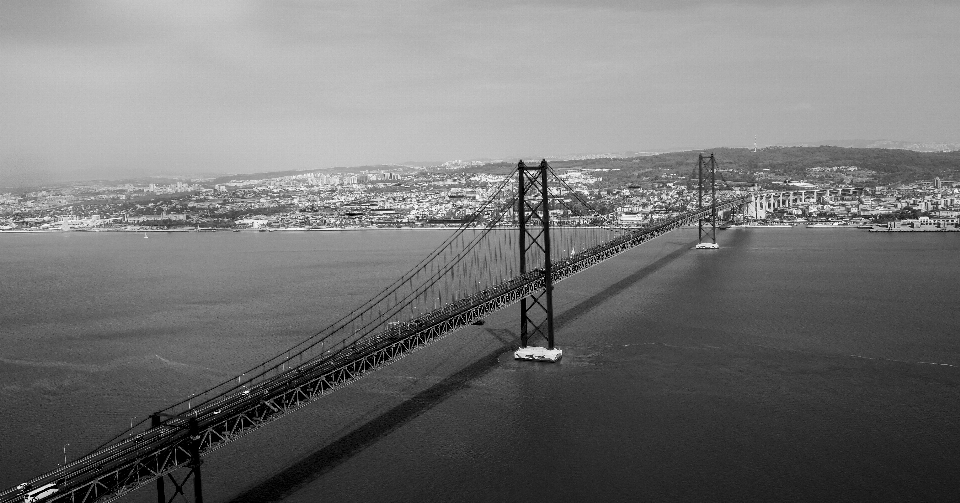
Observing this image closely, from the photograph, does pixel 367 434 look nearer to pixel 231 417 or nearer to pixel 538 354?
pixel 231 417

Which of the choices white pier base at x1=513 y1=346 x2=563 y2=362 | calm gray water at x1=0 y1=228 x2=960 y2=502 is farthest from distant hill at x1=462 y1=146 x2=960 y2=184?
white pier base at x1=513 y1=346 x2=563 y2=362

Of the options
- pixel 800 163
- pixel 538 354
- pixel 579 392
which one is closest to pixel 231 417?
pixel 579 392

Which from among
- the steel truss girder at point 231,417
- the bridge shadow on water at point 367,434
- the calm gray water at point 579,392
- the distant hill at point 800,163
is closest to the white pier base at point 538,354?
the calm gray water at point 579,392

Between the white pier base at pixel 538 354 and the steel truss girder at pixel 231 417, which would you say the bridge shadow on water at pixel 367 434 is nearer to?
the white pier base at pixel 538 354

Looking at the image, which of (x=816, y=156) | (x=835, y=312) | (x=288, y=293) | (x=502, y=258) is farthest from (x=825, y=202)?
(x=288, y=293)

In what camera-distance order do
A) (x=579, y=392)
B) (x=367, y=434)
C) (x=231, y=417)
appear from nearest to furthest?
(x=231, y=417) → (x=367, y=434) → (x=579, y=392)

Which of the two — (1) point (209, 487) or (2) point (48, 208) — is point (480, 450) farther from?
(2) point (48, 208)
